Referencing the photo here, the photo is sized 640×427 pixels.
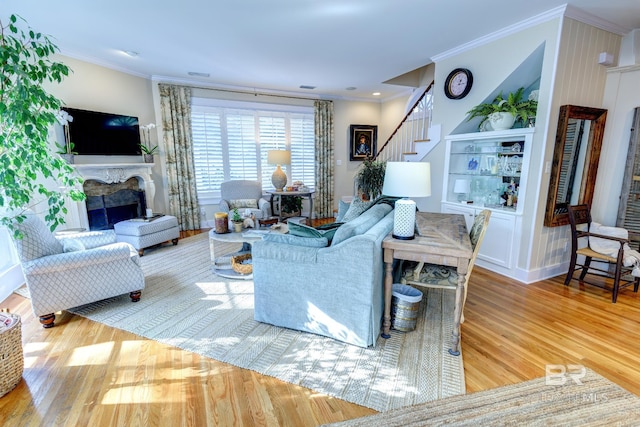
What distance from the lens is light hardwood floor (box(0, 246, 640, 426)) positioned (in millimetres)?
1666

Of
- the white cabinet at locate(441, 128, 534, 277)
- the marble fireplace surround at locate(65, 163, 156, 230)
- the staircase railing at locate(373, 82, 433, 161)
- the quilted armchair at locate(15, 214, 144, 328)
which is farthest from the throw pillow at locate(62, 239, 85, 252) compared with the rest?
the staircase railing at locate(373, 82, 433, 161)

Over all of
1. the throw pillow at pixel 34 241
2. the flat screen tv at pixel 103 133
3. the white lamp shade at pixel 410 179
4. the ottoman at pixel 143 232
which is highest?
the flat screen tv at pixel 103 133

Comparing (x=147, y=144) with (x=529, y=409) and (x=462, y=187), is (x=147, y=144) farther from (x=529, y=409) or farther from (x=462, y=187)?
(x=529, y=409)

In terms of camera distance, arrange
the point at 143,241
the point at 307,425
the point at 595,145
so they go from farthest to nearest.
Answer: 1. the point at 143,241
2. the point at 595,145
3. the point at 307,425

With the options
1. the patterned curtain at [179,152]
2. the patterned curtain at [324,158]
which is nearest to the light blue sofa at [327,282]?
the patterned curtain at [179,152]

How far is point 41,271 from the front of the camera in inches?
93.4

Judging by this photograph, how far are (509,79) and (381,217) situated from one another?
2.32 m

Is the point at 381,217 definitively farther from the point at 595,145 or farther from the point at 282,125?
the point at 282,125

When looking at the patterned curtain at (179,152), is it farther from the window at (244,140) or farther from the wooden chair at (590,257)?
the wooden chair at (590,257)

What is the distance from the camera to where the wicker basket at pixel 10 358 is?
1.77m

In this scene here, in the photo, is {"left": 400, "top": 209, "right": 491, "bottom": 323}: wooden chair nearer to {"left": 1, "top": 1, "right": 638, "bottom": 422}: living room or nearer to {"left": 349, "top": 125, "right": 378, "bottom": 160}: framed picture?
{"left": 1, "top": 1, "right": 638, "bottom": 422}: living room

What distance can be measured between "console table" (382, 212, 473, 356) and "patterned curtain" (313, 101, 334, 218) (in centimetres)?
450

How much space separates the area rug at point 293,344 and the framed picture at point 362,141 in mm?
4546

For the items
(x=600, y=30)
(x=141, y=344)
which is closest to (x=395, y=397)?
(x=141, y=344)
